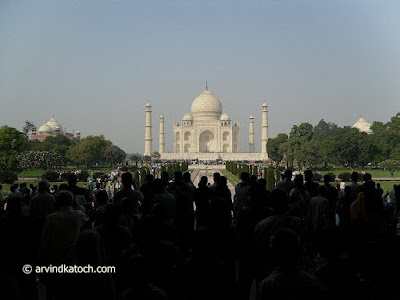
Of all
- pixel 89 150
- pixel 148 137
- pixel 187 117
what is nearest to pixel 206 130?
→ pixel 187 117

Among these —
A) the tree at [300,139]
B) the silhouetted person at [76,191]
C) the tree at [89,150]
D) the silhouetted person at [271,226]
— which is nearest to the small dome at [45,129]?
the tree at [89,150]

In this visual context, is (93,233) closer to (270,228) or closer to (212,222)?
(212,222)

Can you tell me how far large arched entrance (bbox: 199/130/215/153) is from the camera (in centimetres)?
7312

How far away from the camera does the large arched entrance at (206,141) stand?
7312 cm

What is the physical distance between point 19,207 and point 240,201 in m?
3.66

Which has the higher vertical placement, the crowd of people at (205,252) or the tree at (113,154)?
the tree at (113,154)

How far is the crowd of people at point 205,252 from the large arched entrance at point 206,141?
66.6 meters

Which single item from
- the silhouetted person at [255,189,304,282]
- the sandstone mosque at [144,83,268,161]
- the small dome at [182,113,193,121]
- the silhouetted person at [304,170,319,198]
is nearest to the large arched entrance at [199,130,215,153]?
the sandstone mosque at [144,83,268,161]

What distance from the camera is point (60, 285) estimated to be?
3.17 metres

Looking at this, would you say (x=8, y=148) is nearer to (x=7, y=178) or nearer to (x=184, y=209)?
(x=7, y=178)

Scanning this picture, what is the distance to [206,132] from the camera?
2884 inches

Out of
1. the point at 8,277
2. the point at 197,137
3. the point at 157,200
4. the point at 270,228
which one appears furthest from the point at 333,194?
the point at 197,137

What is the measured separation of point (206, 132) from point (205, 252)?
70135mm

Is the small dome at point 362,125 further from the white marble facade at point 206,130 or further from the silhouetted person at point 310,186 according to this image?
the silhouetted person at point 310,186
